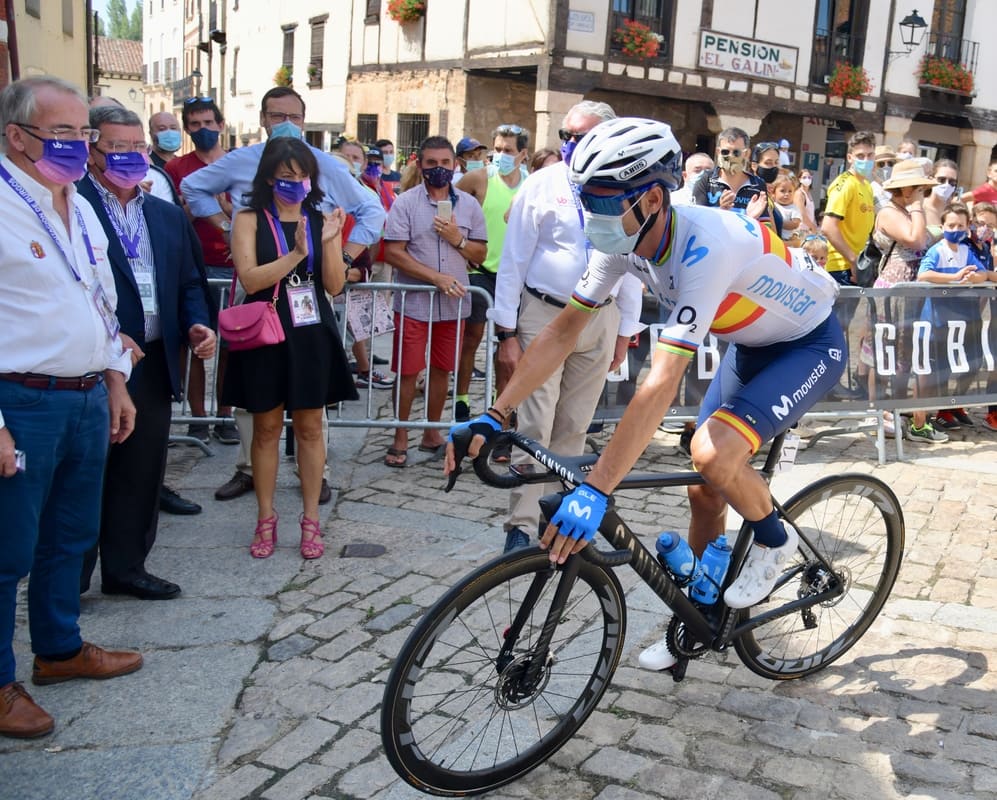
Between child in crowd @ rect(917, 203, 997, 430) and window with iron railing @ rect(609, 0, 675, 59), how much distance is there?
13.9m

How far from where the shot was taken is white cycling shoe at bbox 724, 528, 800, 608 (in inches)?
139

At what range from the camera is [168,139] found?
24.4ft

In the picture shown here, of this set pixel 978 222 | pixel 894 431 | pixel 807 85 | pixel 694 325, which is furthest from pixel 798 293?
pixel 807 85

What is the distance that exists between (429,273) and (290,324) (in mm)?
1932

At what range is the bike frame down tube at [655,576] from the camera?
314 centimetres

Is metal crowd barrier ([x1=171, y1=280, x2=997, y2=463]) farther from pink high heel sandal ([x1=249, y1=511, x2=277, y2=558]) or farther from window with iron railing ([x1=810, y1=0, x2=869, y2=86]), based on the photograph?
window with iron railing ([x1=810, y1=0, x2=869, y2=86])

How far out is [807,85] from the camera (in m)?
23.9

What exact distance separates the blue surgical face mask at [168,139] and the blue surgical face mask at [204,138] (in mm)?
265

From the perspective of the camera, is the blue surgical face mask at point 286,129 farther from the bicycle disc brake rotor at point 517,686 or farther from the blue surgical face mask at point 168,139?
the bicycle disc brake rotor at point 517,686

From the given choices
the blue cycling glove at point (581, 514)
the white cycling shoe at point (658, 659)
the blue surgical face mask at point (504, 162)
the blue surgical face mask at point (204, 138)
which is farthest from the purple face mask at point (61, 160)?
the blue surgical face mask at point (504, 162)

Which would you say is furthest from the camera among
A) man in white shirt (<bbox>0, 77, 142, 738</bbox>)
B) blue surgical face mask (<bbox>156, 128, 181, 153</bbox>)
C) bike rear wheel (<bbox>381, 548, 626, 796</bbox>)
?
blue surgical face mask (<bbox>156, 128, 181, 153</bbox>)

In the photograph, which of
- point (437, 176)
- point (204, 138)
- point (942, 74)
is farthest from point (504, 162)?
point (942, 74)

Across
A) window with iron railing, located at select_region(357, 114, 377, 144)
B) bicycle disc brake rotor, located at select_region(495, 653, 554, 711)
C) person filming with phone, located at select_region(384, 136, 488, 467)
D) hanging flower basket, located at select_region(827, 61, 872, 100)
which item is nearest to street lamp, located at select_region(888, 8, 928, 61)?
hanging flower basket, located at select_region(827, 61, 872, 100)

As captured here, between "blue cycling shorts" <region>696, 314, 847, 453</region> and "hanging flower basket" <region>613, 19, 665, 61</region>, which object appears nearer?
"blue cycling shorts" <region>696, 314, 847, 453</region>
